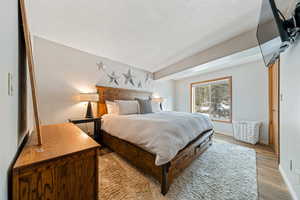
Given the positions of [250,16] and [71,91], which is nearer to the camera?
[250,16]

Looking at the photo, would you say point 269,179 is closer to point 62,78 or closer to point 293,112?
point 293,112

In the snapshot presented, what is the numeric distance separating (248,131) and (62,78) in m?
4.85

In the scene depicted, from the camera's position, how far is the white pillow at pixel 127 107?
107 inches

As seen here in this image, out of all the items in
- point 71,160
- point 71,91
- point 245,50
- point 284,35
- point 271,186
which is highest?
point 245,50

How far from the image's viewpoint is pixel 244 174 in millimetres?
1698

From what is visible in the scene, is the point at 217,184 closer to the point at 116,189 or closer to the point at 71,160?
the point at 116,189

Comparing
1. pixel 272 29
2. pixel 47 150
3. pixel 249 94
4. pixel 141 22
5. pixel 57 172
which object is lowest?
pixel 57 172

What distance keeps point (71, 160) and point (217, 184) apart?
1.77 m

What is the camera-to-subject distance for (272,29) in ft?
3.93

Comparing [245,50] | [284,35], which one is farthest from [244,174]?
[245,50]

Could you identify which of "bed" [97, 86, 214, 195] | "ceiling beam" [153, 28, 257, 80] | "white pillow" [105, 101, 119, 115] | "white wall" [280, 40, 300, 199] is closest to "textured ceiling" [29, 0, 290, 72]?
"ceiling beam" [153, 28, 257, 80]

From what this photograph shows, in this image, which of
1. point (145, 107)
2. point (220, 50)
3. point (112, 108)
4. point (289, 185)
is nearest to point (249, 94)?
point (220, 50)

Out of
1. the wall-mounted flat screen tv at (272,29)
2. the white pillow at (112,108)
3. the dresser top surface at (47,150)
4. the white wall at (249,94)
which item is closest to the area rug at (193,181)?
the dresser top surface at (47,150)

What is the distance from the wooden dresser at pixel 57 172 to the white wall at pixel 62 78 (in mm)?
1879
